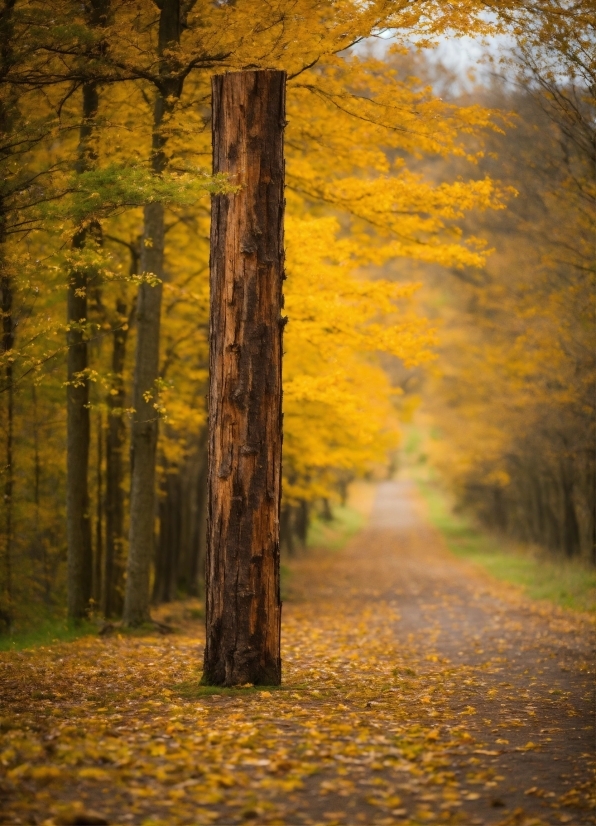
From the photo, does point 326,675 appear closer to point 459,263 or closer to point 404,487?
point 459,263

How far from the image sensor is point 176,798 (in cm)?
465

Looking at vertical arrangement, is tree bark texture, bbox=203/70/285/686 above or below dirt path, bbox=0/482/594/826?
above

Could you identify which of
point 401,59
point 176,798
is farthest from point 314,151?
point 176,798

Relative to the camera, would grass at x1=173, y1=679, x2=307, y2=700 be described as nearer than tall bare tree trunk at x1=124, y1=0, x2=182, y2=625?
Yes

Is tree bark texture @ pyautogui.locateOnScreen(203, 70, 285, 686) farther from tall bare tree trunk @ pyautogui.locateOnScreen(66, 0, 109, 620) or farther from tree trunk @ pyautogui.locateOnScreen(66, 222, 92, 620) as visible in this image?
tree trunk @ pyautogui.locateOnScreen(66, 222, 92, 620)

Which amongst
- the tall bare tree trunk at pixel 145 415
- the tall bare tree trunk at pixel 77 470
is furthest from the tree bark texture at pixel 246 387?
the tall bare tree trunk at pixel 77 470

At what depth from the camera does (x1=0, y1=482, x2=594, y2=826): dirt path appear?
462cm

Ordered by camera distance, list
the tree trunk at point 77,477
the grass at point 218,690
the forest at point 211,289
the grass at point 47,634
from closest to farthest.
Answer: the grass at point 218,690 → the forest at point 211,289 → the grass at point 47,634 → the tree trunk at point 77,477

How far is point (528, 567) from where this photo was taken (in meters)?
24.8

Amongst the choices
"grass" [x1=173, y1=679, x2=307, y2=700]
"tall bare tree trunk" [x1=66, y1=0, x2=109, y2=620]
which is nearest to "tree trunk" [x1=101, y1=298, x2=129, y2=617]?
"tall bare tree trunk" [x1=66, y1=0, x2=109, y2=620]

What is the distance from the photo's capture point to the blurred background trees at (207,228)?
8.97 metres

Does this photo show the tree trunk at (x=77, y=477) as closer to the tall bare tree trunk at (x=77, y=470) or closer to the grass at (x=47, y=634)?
the tall bare tree trunk at (x=77, y=470)

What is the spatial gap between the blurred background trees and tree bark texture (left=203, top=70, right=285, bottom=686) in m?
0.55

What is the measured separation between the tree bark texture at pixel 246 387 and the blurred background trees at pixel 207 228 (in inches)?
21.7
